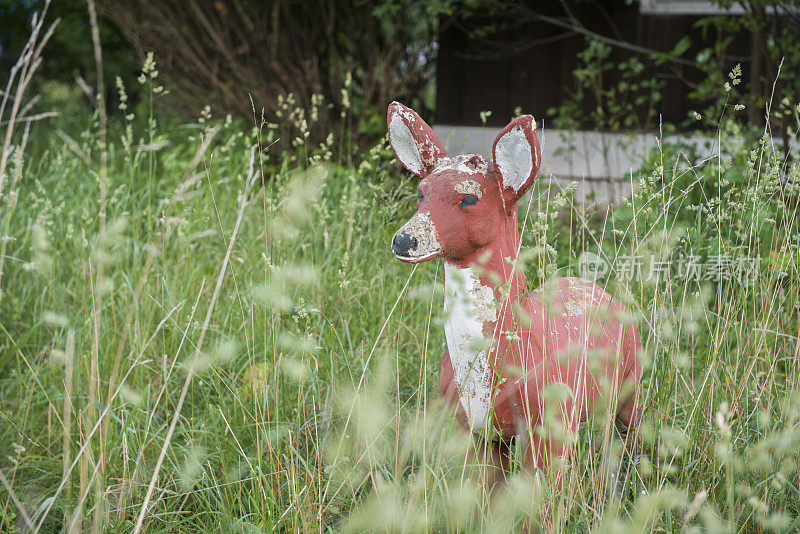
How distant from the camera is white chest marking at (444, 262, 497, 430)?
1980mm

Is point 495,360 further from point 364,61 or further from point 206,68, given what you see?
point 206,68

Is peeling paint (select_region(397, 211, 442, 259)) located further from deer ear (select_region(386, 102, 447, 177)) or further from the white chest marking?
deer ear (select_region(386, 102, 447, 177))

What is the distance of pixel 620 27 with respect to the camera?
618 cm

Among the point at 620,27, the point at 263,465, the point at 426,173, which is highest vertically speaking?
the point at 620,27

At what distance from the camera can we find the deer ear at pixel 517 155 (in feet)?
6.32

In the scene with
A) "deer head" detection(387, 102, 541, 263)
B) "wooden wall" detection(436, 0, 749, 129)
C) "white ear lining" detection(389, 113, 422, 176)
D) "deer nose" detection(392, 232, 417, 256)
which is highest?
"wooden wall" detection(436, 0, 749, 129)

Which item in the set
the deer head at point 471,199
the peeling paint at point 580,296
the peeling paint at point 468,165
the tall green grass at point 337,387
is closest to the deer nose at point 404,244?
the deer head at point 471,199

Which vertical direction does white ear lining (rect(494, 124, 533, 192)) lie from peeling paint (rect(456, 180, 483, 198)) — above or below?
above

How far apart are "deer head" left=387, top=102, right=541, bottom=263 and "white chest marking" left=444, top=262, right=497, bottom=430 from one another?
97 mm

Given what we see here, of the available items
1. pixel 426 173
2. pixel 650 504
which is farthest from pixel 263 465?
pixel 650 504

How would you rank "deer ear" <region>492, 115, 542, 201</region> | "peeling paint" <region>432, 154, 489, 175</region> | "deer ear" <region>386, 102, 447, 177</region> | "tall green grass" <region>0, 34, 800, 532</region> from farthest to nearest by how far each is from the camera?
"deer ear" <region>386, 102, 447, 177</region>, "peeling paint" <region>432, 154, 489, 175</region>, "deer ear" <region>492, 115, 542, 201</region>, "tall green grass" <region>0, 34, 800, 532</region>

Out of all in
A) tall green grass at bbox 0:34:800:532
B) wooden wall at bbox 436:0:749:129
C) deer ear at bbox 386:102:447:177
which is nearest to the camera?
tall green grass at bbox 0:34:800:532

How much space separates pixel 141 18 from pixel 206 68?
0.77 meters

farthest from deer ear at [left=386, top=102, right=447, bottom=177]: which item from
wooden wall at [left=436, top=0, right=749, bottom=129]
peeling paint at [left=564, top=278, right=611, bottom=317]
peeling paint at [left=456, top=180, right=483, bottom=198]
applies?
wooden wall at [left=436, top=0, right=749, bottom=129]
